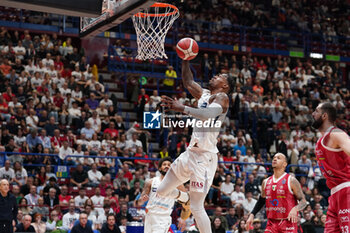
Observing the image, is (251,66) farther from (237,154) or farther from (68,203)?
(68,203)

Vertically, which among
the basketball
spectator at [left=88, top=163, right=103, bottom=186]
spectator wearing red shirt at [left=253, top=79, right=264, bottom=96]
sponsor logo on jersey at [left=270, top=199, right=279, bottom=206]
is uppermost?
the basketball

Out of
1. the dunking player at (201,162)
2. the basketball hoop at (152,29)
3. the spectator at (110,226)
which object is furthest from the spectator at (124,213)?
the dunking player at (201,162)

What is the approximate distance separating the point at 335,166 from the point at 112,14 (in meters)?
4.50

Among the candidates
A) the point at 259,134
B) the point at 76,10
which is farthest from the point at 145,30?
the point at 259,134

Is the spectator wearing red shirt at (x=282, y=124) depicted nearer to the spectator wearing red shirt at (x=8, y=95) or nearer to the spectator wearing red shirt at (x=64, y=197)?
the spectator wearing red shirt at (x=64, y=197)

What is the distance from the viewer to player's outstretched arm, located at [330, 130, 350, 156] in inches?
258

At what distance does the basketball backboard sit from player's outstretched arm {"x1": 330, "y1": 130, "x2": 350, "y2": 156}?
3.35 meters

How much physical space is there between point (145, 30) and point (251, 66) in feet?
45.7

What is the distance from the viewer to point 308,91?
23.6 meters

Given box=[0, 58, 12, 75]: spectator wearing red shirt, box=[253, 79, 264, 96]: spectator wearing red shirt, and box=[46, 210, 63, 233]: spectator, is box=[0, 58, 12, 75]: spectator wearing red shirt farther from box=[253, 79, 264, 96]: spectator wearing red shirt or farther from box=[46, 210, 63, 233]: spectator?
box=[253, 79, 264, 96]: spectator wearing red shirt

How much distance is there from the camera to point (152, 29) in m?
11.2

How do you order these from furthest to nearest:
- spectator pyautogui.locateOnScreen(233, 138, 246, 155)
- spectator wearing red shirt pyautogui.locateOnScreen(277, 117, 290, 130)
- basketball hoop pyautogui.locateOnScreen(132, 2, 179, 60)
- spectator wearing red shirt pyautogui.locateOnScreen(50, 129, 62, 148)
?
spectator wearing red shirt pyautogui.locateOnScreen(277, 117, 290, 130) → spectator pyautogui.locateOnScreen(233, 138, 246, 155) → spectator wearing red shirt pyautogui.locateOnScreen(50, 129, 62, 148) → basketball hoop pyautogui.locateOnScreen(132, 2, 179, 60)

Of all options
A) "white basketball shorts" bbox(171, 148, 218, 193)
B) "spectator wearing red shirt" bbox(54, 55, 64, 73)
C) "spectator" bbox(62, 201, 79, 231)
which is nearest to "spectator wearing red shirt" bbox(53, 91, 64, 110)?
"spectator wearing red shirt" bbox(54, 55, 64, 73)

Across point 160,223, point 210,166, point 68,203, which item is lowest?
point 68,203
